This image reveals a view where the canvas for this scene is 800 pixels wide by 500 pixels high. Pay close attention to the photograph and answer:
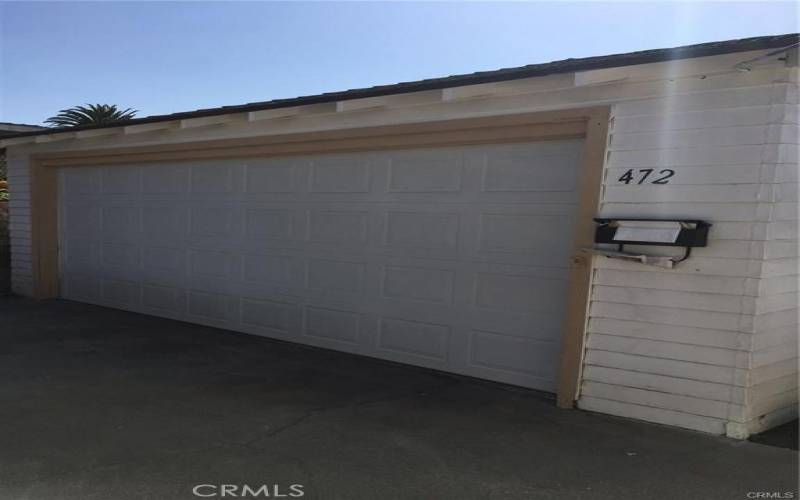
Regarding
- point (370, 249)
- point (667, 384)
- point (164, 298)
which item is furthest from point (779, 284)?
point (164, 298)

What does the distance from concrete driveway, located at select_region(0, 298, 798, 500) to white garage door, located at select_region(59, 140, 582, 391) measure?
514mm

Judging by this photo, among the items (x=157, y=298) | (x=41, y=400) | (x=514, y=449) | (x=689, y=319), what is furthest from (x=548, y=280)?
(x=157, y=298)

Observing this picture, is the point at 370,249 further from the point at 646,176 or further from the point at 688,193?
the point at 688,193

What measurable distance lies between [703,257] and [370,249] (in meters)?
3.19

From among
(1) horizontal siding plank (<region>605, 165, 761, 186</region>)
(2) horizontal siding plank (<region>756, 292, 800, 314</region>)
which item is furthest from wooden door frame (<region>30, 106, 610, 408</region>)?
(2) horizontal siding plank (<region>756, 292, 800, 314</region>)

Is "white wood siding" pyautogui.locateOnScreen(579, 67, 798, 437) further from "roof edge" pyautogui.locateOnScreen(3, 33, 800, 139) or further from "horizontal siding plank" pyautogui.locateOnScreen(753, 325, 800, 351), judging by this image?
"roof edge" pyautogui.locateOnScreen(3, 33, 800, 139)

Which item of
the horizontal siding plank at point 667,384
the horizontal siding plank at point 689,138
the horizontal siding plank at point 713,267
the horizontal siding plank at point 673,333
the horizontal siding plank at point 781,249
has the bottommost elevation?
the horizontal siding plank at point 667,384

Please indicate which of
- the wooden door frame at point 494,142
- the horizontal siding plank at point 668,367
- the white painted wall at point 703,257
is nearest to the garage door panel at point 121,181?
the wooden door frame at point 494,142

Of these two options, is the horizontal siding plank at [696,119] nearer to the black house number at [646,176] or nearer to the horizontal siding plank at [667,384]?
the black house number at [646,176]

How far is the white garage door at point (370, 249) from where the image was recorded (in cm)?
488

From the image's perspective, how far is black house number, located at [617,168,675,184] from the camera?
3975mm

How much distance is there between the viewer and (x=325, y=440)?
3643 millimetres

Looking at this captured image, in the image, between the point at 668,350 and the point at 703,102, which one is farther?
the point at 668,350

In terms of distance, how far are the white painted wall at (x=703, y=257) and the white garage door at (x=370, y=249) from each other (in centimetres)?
55
